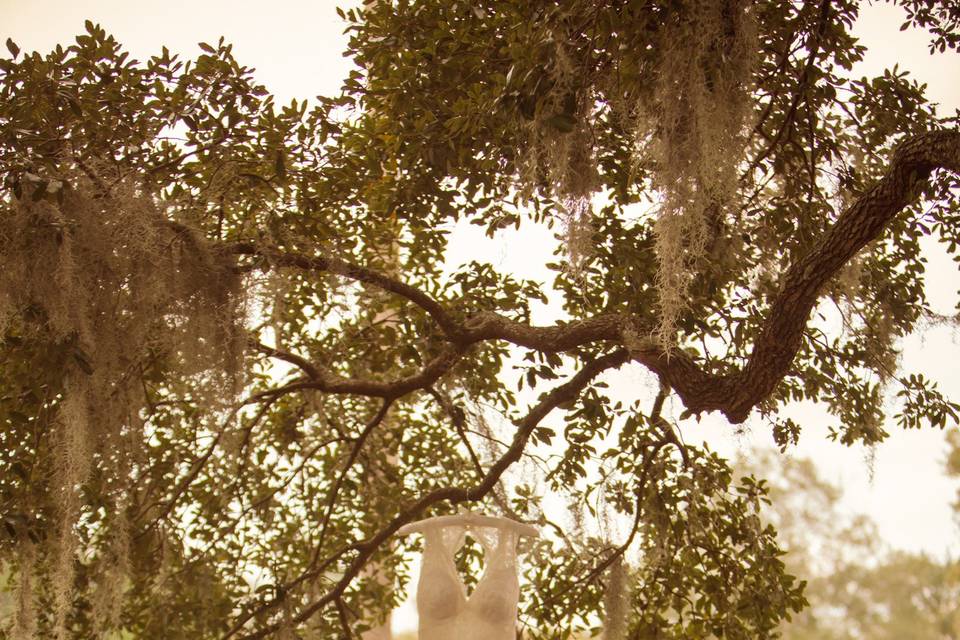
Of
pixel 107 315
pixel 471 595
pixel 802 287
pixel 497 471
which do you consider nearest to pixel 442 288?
pixel 497 471

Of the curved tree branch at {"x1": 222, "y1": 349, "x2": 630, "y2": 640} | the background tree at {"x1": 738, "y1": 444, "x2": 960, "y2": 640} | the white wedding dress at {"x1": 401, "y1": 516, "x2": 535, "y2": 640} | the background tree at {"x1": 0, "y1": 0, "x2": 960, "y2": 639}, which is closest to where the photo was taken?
the background tree at {"x1": 0, "y1": 0, "x2": 960, "y2": 639}

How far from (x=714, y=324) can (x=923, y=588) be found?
488 cm

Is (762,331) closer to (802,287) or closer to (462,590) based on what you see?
(802,287)

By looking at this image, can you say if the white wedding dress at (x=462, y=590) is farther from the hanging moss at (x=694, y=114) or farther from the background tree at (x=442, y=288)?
the hanging moss at (x=694, y=114)

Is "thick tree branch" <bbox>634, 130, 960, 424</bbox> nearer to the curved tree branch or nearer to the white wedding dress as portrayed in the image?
the curved tree branch

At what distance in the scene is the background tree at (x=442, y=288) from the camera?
222cm

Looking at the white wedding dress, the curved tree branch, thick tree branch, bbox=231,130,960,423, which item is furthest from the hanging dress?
thick tree branch, bbox=231,130,960,423

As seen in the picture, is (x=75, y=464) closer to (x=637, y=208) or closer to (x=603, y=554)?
(x=603, y=554)

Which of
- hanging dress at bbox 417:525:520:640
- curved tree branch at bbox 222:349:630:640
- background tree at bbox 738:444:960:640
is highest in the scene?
background tree at bbox 738:444:960:640

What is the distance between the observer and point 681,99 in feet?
6.88

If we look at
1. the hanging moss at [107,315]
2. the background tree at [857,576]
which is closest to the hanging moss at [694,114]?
the hanging moss at [107,315]

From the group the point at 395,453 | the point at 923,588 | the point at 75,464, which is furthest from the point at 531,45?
the point at 923,588

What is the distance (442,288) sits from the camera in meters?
3.79

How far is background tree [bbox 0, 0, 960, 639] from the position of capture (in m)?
2.22
